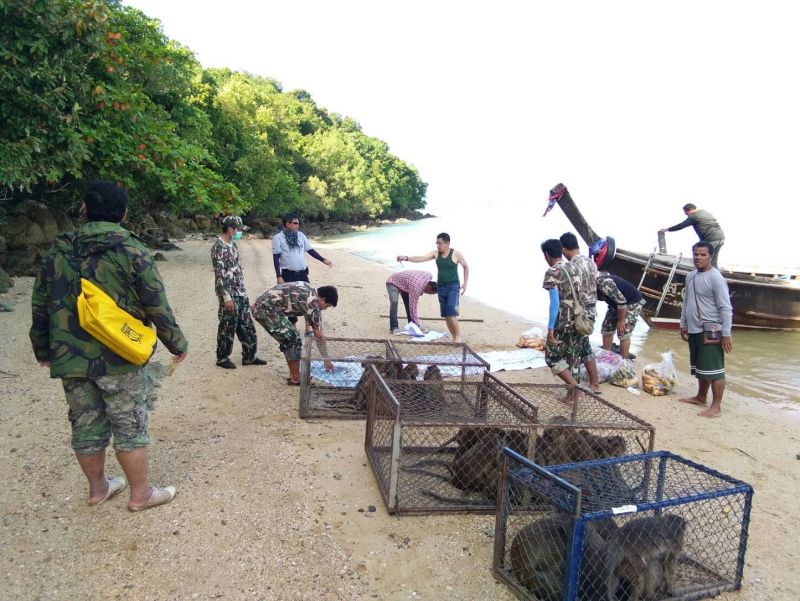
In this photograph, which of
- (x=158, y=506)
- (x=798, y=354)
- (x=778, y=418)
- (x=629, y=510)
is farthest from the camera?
(x=798, y=354)

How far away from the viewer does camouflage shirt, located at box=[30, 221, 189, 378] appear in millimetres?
3295

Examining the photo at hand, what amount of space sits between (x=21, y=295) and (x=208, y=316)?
384 cm

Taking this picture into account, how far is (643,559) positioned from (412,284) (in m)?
6.86

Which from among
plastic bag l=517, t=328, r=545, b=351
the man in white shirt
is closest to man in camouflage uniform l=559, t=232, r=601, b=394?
plastic bag l=517, t=328, r=545, b=351

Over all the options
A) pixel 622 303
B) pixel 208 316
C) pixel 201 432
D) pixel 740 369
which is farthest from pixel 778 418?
pixel 208 316

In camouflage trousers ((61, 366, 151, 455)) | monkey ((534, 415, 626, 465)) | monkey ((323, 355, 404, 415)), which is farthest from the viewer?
monkey ((323, 355, 404, 415))

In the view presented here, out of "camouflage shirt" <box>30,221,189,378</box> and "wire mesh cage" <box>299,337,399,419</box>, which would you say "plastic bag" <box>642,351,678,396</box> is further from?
"camouflage shirt" <box>30,221,189,378</box>

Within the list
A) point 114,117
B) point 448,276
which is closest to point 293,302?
point 448,276

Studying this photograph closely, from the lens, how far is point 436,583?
3.33 meters

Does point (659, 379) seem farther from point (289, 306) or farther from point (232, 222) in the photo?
point (232, 222)

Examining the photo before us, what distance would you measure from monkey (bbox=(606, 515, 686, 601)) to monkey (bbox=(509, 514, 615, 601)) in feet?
0.23

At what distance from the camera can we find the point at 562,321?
633 cm

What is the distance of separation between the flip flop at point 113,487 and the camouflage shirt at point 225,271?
3.10 meters

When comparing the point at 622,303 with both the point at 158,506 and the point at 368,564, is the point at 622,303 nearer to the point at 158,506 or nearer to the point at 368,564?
the point at 368,564
